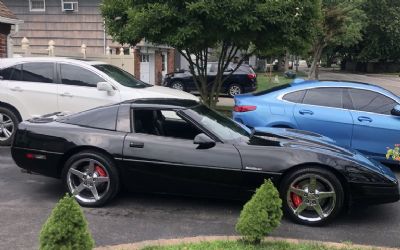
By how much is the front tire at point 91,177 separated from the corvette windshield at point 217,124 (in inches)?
45.1

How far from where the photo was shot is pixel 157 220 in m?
5.35

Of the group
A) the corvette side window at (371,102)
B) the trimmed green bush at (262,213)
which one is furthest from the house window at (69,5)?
the trimmed green bush at (262,213)

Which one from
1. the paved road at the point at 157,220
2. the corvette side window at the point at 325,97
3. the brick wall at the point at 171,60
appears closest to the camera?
the paved road at the point at 157,220

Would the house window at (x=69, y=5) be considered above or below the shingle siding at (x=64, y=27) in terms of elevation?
above

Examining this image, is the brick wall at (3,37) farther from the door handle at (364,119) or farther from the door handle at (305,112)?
the door handle at (364,119)

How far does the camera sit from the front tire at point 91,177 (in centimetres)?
560

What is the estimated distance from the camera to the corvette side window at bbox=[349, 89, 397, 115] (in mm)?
7863

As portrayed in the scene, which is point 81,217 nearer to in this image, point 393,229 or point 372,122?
point 393,229

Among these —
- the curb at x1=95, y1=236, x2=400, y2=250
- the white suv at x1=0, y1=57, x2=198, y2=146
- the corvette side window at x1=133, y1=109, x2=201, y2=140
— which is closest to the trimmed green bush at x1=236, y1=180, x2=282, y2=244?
the curb at x1=95, y1=236, x2=400, y2=250

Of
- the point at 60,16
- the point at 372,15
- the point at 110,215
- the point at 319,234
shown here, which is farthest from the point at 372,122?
the point at 372,15

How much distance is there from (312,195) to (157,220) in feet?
5.57

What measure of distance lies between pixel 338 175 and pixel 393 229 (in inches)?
33.7

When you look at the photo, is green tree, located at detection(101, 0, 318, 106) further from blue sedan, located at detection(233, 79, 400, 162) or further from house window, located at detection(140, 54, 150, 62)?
house window, located at detection(140, 54, 150, 62)

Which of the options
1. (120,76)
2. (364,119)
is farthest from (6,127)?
(364,119)
